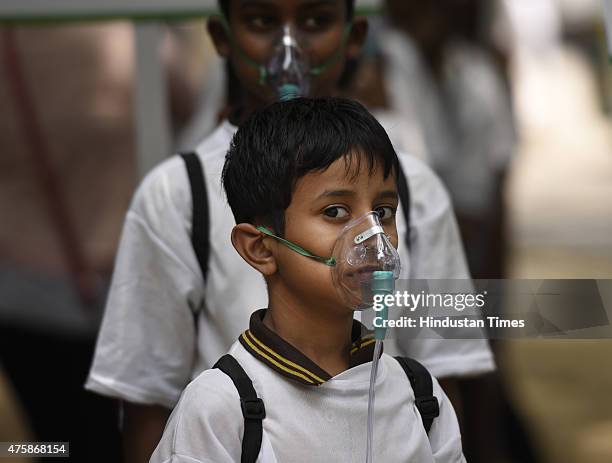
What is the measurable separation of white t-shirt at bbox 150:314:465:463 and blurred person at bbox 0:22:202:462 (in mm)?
2155

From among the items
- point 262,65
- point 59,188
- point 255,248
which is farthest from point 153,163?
point 255,248

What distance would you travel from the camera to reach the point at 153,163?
3.91 m

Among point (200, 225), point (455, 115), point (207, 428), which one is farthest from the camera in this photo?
point (455, 115)

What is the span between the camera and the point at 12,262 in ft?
13.8

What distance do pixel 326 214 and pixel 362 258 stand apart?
0.33ft

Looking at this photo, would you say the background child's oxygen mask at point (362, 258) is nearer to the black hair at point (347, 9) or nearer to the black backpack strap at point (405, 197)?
the black backpack strap at point (405, 197)

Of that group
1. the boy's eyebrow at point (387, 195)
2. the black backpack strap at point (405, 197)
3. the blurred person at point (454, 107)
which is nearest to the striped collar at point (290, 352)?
the boy's eyebrow at point (387, 195)

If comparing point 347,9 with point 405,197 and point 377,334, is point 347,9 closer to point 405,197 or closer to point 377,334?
point 405,197

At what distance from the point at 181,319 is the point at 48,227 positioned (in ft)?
5.97

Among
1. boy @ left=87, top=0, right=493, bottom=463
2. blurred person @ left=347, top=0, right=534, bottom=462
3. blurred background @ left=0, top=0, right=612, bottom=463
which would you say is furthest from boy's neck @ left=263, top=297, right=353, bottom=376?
blurred person @ left=347, top=0, right=534, bottom=462

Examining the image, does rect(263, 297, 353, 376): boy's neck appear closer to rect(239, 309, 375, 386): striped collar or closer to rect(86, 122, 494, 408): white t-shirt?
rect(239, 309, 375, 386): striped collar

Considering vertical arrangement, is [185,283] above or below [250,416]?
above

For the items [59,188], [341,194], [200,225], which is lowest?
[341,194]

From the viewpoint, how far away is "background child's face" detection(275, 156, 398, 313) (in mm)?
2053
